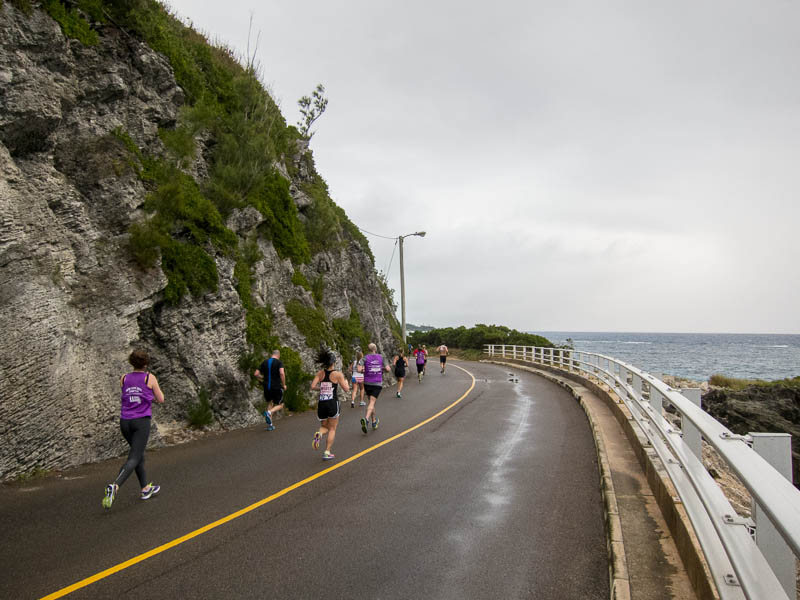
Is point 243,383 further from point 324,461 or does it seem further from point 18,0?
point 18,0

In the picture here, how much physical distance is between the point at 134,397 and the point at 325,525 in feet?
10.6

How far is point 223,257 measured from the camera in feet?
49.8

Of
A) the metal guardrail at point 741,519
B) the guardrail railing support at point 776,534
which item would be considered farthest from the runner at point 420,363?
the guardrail railing support at point 776,534

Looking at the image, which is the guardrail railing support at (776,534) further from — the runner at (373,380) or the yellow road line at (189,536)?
the runner at (373,380)

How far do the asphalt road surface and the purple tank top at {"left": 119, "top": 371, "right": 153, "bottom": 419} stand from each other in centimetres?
117

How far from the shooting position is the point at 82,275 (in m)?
10.7

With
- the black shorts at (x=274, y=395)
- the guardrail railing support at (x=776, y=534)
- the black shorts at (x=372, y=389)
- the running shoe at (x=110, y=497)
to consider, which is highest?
the guardrail railing support at (x=776, y=534)

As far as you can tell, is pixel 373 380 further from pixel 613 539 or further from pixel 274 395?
pixel 613 539

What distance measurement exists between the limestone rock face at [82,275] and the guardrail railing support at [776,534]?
9.46 meters

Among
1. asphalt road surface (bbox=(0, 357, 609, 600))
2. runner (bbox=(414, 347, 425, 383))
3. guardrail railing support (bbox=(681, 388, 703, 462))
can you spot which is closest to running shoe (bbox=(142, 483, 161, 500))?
asphalt road surface (bbox=(0, 357, 609, 600))

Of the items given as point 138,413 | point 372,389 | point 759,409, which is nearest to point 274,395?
point 372,389

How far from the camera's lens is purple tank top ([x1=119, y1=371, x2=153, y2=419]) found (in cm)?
735

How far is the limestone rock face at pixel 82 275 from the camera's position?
8.92m

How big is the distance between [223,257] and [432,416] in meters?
7.32
